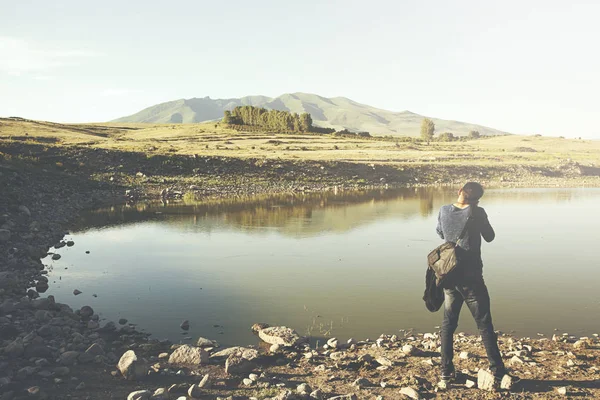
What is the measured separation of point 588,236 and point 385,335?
1956 cm

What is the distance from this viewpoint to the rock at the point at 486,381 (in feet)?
26.3

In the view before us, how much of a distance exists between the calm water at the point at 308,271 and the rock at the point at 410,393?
142 inches

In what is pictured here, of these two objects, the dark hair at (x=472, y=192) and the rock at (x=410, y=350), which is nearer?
the dark hair at (x=472, y=192)

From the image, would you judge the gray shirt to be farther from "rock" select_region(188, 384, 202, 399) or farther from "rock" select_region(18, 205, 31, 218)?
"rock" select_region(18, 205, 31, 218)

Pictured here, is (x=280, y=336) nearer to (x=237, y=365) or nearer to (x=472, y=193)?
(x=237, y=365)

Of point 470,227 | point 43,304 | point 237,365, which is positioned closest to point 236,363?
point 237,365

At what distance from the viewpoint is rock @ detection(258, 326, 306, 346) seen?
10.8m

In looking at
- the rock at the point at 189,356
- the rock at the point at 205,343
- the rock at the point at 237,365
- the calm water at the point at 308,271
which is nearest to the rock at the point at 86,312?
the calm water at the point at 308,271

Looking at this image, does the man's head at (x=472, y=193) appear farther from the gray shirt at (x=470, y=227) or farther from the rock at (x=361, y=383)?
the rock at (x=361, y=383)

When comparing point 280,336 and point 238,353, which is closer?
point 238,353

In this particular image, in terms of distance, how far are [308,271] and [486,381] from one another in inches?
420

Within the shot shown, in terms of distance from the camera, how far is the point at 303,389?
8.06m

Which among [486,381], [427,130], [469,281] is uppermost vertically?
[427,130]

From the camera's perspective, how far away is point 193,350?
995 cm
